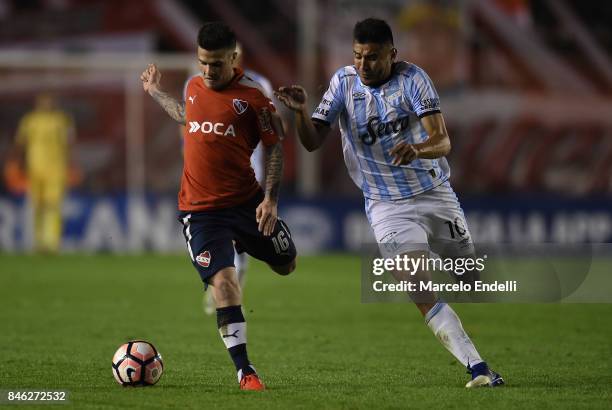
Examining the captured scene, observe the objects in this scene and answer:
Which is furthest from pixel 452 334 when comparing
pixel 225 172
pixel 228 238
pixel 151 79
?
pixel 151 79

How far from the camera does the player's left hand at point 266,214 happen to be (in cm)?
700

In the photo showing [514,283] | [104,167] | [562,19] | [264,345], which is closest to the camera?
[264,345]

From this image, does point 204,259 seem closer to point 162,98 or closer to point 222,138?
point 222,138

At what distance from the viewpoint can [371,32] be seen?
692cm

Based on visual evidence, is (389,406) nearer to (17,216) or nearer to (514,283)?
(514,283)

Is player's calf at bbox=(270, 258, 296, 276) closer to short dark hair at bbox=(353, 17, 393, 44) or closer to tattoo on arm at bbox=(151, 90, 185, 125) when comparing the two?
tattoo on arm at bbox=(151, 90, 185, 125)

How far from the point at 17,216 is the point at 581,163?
958 centimetres

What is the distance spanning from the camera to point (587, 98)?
22.2 m

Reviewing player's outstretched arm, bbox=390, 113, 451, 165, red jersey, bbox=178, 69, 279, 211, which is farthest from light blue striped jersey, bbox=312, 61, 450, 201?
red jersey, bbox=178, 69, 279, 211

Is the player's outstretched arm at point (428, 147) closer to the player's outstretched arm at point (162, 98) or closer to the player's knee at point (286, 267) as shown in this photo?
the player's knee at point (286, 267)

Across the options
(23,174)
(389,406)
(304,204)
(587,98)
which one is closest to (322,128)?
(389,406)

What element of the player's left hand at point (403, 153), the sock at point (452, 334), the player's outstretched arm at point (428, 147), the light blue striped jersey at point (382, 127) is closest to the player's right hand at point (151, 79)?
the light blue striped jersey at point (382, 127)

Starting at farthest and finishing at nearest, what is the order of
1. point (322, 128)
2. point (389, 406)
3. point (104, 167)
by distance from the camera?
point (104, 167) → point (322, 128) → point (389, 406)

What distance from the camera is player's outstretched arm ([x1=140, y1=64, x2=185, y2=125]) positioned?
7480 millimetres
